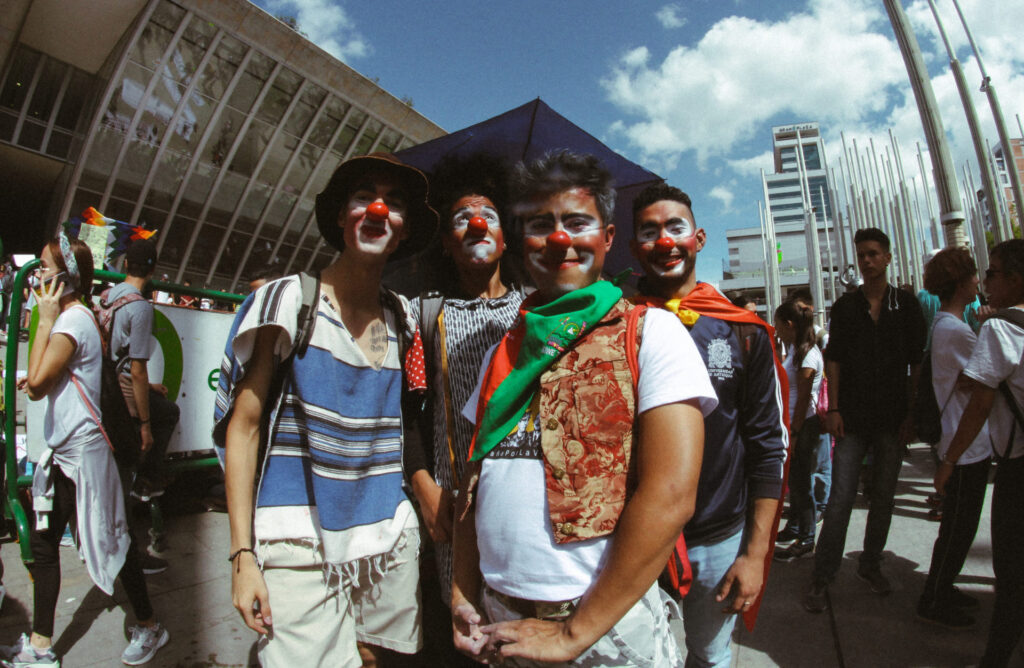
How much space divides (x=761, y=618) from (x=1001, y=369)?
1.86m

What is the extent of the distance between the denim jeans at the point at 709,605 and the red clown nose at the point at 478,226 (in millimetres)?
1295

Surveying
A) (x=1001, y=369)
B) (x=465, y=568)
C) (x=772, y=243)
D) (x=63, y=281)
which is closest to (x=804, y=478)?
(x=1001, y=369)

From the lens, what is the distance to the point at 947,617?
2885mm

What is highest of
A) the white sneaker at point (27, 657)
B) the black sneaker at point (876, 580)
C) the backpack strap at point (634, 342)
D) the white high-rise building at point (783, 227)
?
the white high-rise building at point (783, 227)

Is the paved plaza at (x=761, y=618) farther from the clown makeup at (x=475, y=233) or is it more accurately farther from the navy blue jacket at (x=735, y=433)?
the clown makeup at (x=475, y=233)

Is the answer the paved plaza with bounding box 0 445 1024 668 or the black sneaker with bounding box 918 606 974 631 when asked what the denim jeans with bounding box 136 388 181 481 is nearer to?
the paved plaza with bounding box 0 445 1024 668

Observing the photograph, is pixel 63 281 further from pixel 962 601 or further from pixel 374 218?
pixel 962 601

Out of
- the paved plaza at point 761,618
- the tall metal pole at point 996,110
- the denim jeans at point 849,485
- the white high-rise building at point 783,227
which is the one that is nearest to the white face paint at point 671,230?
the denim jeans at point 849,485

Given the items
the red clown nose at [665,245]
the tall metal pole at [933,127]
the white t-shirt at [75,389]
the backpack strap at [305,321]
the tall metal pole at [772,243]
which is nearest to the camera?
the backpack strap at [305,321]

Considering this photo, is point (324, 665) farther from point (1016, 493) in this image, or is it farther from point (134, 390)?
point (1016, 493)

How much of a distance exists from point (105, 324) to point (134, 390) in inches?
20.3

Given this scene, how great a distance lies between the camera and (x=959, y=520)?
2.77 metres

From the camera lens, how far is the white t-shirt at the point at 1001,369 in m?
2.30

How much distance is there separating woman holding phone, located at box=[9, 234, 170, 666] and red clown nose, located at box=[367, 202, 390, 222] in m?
1.99
